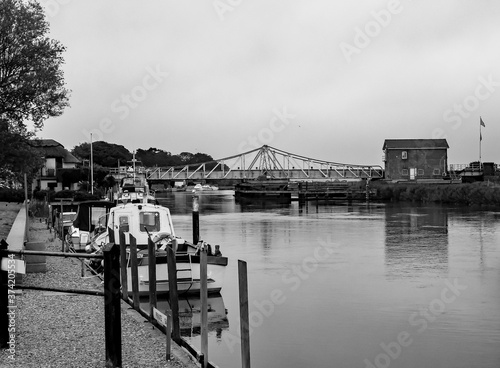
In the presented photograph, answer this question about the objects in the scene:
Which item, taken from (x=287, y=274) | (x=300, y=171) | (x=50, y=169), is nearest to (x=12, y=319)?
(x=287, y=274)

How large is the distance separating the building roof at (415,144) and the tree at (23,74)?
94297mm

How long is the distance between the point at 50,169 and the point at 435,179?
6031 centimetres

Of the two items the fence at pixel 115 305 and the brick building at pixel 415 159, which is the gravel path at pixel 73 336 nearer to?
the fence at pixel 115 305

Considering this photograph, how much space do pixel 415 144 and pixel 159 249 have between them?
97.3 metres

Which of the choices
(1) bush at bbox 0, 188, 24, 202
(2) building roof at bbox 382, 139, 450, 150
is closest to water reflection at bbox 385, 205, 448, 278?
(1) bush at bbox 0, 188, 24, 202

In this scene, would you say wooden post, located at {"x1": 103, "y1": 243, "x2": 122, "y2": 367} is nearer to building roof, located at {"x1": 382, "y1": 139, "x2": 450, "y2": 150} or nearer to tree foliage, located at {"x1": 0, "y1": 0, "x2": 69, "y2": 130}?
tree foliage, located at {"x1": 0, "y1": 0, "x2": 69, "y2": 130}

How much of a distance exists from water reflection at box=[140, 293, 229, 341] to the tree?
833 centimetres

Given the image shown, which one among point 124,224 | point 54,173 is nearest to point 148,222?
point 124,224

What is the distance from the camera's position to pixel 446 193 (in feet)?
282

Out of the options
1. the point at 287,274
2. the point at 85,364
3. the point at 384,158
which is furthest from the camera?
the point at 384,158

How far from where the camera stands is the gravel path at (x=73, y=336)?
10.4 metres

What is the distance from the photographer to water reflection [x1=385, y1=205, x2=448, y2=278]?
29.1m

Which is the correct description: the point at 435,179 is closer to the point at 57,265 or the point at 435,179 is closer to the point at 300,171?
the point at 300,171

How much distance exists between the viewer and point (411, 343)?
53.8 ft
